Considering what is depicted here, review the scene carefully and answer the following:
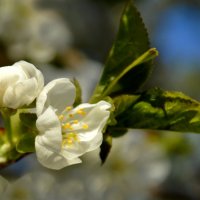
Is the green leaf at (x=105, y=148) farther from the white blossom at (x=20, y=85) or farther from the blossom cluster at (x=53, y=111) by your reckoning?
the white blossom at (x=20, y=85)

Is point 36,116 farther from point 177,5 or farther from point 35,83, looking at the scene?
point 177,5

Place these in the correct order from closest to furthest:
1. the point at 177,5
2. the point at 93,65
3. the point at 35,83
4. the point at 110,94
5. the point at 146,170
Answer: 1. the point at 35,83
2. the point at 110,94
3. the point at 146,170
4. the point at 93,65
5. the point at 177,5

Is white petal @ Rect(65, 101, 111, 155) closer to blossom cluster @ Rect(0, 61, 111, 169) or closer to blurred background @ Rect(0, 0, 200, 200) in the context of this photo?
blossom cluster @ Rect(0, 61, 111, 169)

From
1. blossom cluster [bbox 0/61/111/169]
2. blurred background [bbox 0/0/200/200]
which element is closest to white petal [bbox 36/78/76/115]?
blossom cluster [bbox 0/61/111/169]

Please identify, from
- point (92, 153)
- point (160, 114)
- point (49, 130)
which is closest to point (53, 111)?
point (49, 130)

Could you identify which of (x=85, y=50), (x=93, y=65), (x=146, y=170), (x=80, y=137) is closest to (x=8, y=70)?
(x=80, y=137)

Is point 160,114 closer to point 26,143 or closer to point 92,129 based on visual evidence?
point 92,129
